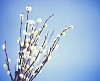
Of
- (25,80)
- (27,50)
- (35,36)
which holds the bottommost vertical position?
(25,80)

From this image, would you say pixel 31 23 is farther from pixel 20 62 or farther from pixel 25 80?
pixel 25 80

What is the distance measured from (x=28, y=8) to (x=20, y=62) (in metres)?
0.44

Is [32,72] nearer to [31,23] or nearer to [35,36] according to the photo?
[35,36]

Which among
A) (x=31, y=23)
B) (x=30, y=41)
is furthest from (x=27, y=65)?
(x=31, y=23)

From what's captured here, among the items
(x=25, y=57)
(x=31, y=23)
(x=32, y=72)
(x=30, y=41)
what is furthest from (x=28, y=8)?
(x=32, y=72)

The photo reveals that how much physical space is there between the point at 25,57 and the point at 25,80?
0.59 ft

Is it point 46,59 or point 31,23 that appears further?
point 31,23

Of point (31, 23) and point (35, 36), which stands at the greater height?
point (31, 23)

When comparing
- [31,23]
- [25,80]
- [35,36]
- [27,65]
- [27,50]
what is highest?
[31,23]

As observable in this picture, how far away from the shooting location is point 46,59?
1721mm

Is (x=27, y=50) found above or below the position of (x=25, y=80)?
above

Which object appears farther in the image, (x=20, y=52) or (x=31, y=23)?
(x=31, y=23)

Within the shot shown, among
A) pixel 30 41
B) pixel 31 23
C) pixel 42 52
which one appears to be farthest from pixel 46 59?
pixel 31 23

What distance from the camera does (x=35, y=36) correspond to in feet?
5.68
